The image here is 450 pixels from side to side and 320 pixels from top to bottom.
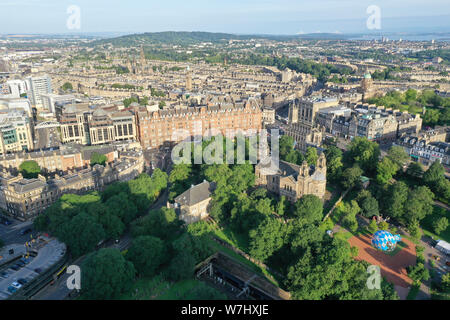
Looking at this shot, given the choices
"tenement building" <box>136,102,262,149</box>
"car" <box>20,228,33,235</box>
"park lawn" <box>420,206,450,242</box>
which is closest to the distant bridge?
"tenement building" <box>136,102,262,149</box>

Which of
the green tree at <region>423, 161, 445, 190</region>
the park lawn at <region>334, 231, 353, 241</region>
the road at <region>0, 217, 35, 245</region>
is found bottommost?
the park lawn at <region>334, 231, 353, 241</region>

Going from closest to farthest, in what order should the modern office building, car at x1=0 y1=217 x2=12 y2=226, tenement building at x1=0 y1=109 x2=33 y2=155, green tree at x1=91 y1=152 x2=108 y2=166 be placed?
car at x1=0 y1=217 x2=12 y2=226, green tree at x1=91 y1=152 x2=108 y2=166, tenement building at x1=0 y1=109 x2=33 y2=155, the modern office building

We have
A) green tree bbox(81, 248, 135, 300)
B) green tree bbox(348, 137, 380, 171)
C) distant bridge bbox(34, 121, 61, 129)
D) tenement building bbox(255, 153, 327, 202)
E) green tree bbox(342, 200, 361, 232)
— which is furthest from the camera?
distant bridge bbox(34, 121, 61, 129)

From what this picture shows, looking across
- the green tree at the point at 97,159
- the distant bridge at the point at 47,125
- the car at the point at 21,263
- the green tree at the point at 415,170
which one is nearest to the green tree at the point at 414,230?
the green tree at the point at 415,170

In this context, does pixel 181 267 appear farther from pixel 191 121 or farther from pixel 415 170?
pixel 191 121

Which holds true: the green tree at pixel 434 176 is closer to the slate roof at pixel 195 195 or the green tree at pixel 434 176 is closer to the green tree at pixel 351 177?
the green tree at pixel 351 177

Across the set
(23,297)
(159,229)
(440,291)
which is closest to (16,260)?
(23,297)

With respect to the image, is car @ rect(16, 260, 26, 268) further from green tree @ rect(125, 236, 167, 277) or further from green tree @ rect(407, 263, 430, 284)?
green tree @ rect(407, 263, 430, 284)
